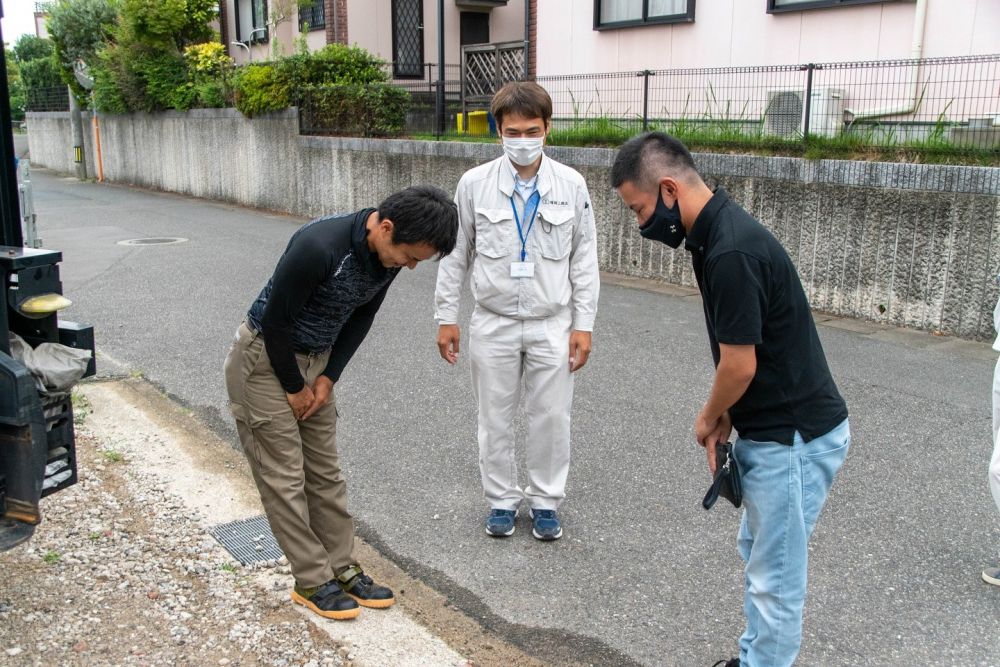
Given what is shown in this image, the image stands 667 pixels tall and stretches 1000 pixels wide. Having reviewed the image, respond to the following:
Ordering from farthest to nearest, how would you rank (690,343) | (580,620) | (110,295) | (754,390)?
(110,295), (690,343), (580,620), (754,390)

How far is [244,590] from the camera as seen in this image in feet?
12.3

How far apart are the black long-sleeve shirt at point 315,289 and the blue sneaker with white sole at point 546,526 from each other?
1.36 metres

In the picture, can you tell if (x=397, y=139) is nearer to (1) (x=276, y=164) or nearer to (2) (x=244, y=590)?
(1) (x=276, y=164)

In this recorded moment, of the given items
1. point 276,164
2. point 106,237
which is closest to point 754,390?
point 106,237

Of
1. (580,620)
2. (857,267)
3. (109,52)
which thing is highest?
(109,52)

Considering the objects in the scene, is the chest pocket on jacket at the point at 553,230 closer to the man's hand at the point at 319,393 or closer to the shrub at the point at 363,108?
the man's hand at the point at 319,393

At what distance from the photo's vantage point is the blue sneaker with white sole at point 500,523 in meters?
4.25

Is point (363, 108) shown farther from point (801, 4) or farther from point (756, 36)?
point (801, 4)

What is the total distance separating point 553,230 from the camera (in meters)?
4.08

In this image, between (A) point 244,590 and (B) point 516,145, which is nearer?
(A) point 244,590

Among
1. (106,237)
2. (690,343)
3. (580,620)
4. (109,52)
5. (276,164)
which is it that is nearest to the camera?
(580,620)

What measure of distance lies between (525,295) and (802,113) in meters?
6.66

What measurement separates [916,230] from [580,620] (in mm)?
5753

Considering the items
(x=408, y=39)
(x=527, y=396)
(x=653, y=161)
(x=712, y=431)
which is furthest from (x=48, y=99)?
(x=712, y=431)
